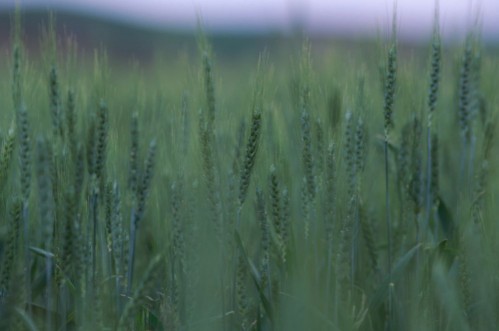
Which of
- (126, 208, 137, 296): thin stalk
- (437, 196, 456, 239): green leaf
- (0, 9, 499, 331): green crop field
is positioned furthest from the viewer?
(437, 196, 456, 239): green leaf

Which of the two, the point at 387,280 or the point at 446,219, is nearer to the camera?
the point at 387,280

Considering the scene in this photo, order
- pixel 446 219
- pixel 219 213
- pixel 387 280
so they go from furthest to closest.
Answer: pixel 446 219, pixel 387 280, pixel 219 213

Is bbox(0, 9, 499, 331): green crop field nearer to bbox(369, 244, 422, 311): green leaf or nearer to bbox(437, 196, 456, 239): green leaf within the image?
bbox(369, 244, 422, 311): green leaf

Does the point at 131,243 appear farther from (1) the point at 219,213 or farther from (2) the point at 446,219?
(2) the point at 446,219

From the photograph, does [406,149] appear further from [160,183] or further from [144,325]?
[144,325]

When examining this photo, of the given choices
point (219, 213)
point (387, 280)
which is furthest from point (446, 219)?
point (219, 213)

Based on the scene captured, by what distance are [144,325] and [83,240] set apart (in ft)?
0.74

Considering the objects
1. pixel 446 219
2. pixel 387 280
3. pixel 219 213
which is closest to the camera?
pixel 219 213

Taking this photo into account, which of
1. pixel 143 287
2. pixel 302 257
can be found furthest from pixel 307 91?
pixel 143 287

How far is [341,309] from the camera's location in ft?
4.71

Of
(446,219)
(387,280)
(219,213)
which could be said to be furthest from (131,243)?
(446,219)

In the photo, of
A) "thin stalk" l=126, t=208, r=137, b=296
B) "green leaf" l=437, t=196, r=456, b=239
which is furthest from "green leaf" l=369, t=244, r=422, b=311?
"thin stalk" l=126, t=208, r=137, b=296

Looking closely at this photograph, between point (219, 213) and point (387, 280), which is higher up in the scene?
point (219, 213)

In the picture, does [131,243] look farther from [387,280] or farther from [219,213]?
[387,280]
